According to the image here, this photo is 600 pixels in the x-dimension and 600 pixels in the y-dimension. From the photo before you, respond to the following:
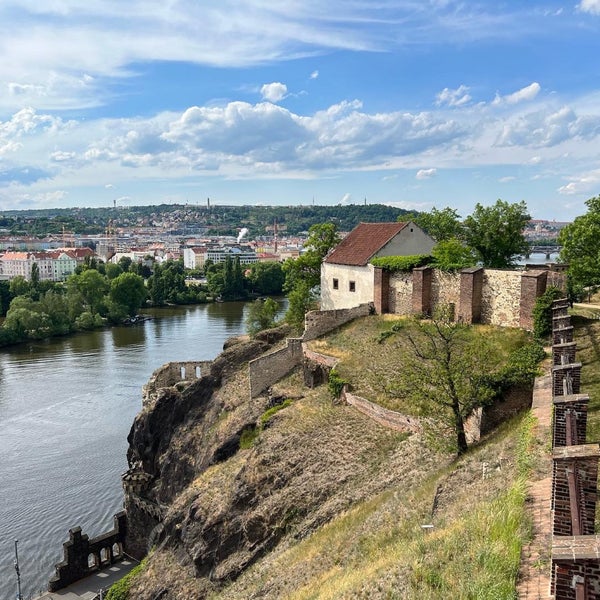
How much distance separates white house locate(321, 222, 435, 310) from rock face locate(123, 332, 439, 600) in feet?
25.0

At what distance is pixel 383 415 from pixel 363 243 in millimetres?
17061

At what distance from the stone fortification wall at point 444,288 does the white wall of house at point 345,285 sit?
15.6 feet

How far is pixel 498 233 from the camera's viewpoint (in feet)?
127

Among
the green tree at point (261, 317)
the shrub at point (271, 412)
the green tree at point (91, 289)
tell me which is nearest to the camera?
the shrub at point (271, 412)

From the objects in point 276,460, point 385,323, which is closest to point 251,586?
point 276,460

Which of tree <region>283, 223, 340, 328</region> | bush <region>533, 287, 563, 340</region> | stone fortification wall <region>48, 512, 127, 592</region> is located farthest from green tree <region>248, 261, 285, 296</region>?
bush <region>533, 287, 563, 340</region>

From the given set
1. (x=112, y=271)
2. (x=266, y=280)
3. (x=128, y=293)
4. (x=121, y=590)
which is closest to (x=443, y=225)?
(x=121, y=590)

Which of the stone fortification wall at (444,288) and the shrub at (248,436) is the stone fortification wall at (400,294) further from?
the shrub at (248,436)

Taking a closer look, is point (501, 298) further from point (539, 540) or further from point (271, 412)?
point (539, 540)

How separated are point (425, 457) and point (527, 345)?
712 cm

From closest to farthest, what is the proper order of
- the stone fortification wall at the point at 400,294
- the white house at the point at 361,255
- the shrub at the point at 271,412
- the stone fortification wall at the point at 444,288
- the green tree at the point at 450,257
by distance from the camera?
the shrub at the point at 271,412
the stone fortification wall at the point at 444,288
the green tree at the point at 450,257
the stone fortification wall at the point at 400,294
the white house at the point at 361,255

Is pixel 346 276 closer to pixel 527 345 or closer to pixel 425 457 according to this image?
pixel 527 345

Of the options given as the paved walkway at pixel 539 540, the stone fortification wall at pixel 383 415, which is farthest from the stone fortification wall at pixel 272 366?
the paved walkway at pixel 539 540

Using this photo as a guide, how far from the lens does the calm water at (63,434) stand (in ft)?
117
